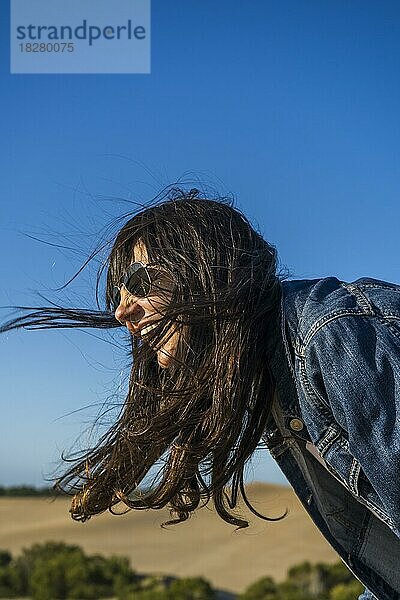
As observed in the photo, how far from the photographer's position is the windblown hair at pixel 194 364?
6.75ft

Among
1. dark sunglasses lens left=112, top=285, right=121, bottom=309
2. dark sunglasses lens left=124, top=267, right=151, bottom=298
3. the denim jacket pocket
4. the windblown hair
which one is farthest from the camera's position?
dark sunglasses lens left=112, top=285, right=121, bottom=309

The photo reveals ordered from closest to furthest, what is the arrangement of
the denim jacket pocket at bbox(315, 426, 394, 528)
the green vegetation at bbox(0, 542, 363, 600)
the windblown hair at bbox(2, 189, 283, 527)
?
the denim jacket pocket at bbox(315, 426, 394, 528)
the windblown hair at bbox(2, 189, 283, 527)
the green vegetation at bbox(0, 542, 363, 600)

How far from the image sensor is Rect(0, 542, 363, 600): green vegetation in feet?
35.5

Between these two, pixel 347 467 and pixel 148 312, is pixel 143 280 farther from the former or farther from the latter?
pixel 347 467

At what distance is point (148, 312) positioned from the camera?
2184mm

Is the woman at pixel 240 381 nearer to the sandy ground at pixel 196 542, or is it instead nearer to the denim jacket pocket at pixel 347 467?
the denim jacket pocket at pixel 347 467

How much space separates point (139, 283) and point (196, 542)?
15.8 metres

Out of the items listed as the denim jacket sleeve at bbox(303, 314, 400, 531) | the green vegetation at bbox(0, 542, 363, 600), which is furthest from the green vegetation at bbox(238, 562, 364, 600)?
the denim jacket sleeve at bbox(303, 314, 400, 531)

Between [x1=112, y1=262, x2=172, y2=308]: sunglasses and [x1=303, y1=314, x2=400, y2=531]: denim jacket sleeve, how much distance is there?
457 mm

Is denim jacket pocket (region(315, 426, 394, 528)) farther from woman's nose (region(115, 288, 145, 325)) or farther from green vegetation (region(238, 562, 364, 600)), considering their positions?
green vegetation (region(238, 562, 364, 600))

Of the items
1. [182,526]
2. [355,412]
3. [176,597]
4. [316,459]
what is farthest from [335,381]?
[182,526]

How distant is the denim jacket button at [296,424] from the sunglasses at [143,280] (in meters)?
0.42

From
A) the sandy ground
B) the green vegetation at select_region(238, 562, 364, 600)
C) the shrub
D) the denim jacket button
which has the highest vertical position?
the denim jacket button

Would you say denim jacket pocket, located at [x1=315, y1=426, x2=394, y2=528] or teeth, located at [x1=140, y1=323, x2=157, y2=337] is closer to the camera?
denim jacket pocket, located at [x1=315, y1=426, x2=394, y2=528]
